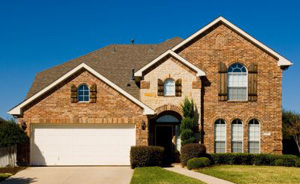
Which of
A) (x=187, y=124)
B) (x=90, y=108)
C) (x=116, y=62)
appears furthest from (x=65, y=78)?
(x=187, y=124)

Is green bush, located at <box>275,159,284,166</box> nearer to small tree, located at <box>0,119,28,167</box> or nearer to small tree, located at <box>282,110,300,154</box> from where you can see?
small tree, located at <box>282,110,300,154</box>

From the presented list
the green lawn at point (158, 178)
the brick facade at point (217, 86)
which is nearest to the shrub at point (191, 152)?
the brick facade at point (217, 86)

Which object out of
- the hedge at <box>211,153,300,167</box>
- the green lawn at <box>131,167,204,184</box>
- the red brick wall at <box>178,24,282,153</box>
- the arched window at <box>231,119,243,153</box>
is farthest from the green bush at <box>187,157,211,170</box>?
the arched window at <box>231,119,243,153</box>

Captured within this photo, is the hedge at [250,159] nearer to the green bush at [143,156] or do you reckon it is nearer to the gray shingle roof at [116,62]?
the green bush at [143,156]

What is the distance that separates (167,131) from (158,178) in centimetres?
806

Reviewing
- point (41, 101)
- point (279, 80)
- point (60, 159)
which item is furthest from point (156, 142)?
point (279, 80)

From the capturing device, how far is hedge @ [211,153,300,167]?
21766mm

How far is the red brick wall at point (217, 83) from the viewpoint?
A: 76.5ft

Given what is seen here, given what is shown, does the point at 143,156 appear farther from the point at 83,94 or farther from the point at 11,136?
the point at 11,136

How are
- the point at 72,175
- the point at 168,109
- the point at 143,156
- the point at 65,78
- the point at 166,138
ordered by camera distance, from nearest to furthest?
the point at 72,175 → the point at 143,156 → the point at 65,78 → the point at 168,109 → the point at 166,138

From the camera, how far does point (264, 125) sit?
23375mm

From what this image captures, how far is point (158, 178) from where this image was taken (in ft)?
50.4

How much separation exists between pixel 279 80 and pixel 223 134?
5.30m

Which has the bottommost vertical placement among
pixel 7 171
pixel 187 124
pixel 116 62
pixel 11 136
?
pixel 7 171
